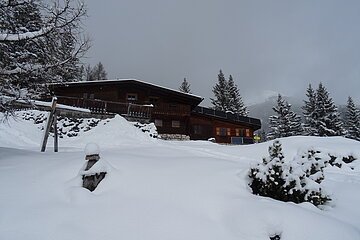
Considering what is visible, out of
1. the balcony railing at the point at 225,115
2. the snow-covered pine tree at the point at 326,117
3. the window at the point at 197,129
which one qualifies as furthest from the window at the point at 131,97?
the snow-covered pine tree at the point at 326,117

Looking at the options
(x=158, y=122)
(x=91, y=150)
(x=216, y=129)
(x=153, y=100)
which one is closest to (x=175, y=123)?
(x=158, y=122)

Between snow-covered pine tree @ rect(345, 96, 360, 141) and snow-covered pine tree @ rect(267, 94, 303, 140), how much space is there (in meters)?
6.65

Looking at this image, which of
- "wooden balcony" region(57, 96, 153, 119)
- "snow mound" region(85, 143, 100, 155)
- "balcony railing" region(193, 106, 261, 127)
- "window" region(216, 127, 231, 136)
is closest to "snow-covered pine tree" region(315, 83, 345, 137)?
"balcony railing" region(193, 106, 261, 127)

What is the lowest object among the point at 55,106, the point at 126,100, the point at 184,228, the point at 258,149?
the point at 184,228

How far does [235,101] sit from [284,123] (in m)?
8.92

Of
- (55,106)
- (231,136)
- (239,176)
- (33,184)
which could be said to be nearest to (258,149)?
(239,176)

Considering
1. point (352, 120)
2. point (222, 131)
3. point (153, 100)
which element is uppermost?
point (352, 120)

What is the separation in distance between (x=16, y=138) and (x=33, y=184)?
446 inches

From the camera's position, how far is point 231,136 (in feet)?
116

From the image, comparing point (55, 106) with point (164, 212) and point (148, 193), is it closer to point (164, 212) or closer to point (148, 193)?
point (148, 193)

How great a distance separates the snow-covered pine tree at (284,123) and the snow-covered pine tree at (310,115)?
104 inches

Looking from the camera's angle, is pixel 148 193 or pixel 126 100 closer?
pixel 148 193

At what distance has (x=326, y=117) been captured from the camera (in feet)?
123

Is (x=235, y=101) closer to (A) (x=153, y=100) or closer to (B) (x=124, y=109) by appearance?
(A) (x=153, y=100)
